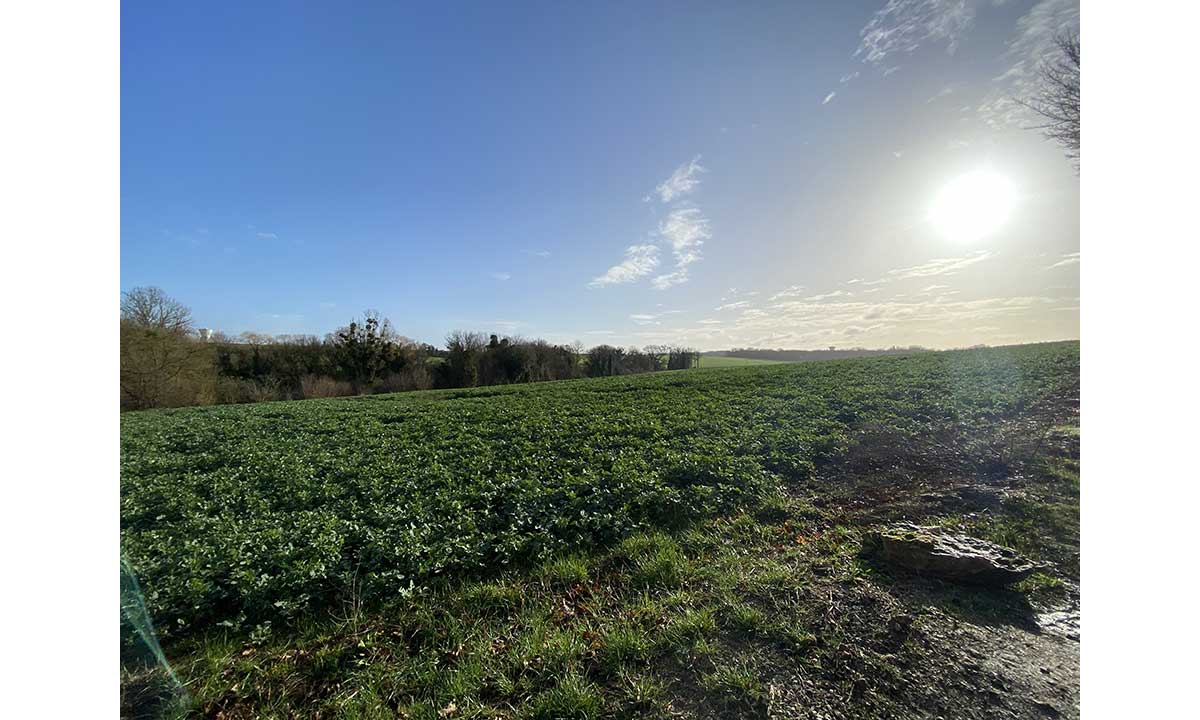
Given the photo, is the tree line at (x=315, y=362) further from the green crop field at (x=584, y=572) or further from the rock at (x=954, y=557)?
the rock at (x=954, y=557)

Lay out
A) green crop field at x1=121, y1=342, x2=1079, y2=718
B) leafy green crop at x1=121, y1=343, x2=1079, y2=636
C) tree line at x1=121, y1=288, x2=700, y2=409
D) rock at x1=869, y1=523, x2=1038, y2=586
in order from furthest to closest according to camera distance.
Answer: tree line at x1=121, y1=288, x2=700, y2=409, leafy green crop at x1=121, y1=343, x2=1079, y2=636, rock at x1=869, y1=523, x2=1038, y2=586, green crop field at x1=121, y1=342, x2=1079, y2=718

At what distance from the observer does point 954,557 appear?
316 centimetres

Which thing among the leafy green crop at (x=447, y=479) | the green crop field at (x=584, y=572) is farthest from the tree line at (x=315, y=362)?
the green crop field at (x=584, y=572)

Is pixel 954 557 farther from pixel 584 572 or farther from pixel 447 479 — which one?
pixel 447 479

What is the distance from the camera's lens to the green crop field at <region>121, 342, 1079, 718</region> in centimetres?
231

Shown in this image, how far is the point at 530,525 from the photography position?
174 inches

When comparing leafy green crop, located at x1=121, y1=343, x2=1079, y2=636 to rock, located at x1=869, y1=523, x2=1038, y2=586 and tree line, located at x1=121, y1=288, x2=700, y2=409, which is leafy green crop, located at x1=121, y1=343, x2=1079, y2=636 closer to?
rock, located at x1=869, y1=523, x2=1038, y2=586

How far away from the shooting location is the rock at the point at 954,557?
306 cm

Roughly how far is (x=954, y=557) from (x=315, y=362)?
38.0m

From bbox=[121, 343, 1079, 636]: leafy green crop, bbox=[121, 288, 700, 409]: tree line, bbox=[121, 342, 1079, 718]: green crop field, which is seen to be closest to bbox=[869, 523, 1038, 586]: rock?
bbox=[121, 342, 1079, 718]: green crop field

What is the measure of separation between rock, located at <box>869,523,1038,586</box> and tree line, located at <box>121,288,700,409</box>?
2791 centimetres

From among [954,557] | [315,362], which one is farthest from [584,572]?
[315,362]
